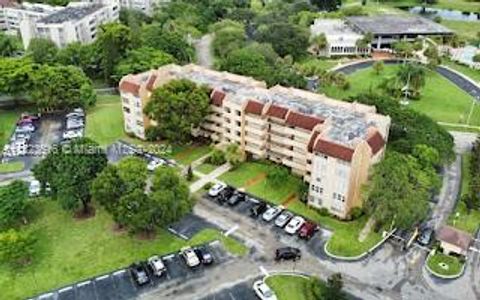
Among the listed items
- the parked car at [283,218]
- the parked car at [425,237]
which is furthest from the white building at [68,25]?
the parked car at [425,237]

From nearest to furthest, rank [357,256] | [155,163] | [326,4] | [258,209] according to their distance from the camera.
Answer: [357,256]
[258,209]
[155,163]
[326,4]

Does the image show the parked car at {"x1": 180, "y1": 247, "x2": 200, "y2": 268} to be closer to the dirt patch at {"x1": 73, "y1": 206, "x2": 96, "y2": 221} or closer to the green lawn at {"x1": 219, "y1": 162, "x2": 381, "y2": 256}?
the dirt patch at {"x1": 73, "y1": 206, "x2": 96, "y2": 221}

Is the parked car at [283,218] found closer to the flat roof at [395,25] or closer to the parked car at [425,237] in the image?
the parked car at [425,237]

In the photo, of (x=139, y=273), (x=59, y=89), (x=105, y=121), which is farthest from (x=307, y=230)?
(x=59, y=89)

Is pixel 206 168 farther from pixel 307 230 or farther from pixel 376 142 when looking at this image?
pixel 376 142

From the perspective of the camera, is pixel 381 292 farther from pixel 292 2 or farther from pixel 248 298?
pixel 292 2

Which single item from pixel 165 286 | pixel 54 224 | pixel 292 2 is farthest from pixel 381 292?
pixel 292 2
